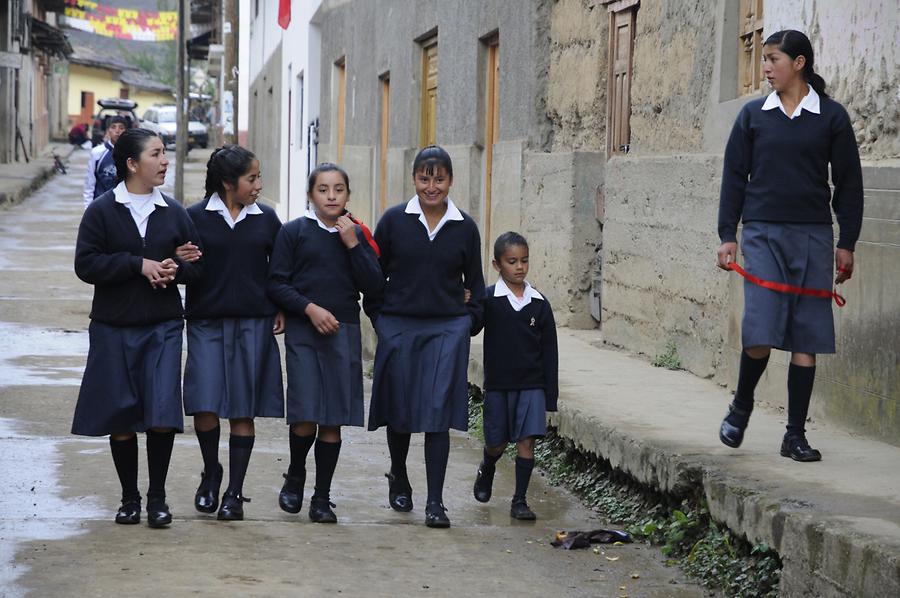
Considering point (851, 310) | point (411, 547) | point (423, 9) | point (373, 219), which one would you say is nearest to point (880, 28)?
point (851, 310)

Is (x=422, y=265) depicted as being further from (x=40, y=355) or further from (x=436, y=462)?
(x=40, y=355)

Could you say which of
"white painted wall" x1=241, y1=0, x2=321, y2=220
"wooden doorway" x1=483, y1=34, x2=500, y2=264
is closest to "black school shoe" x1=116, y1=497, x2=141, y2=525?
"wooden doorway" x1=483, y1=34, x2=500, y2=264

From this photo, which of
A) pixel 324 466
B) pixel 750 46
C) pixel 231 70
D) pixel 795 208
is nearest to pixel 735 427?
pixel 795 208

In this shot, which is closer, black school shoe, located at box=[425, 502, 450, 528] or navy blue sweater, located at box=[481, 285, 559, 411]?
black school shoe, located at box=[425, 502, 450, 528]

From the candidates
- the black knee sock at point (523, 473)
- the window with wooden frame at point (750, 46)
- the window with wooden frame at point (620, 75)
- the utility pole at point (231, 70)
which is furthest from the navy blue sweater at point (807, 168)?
the utility pole at point (231, 70)

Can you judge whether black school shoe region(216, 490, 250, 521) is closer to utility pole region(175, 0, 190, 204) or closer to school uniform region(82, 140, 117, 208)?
school uniform region(82, 140, 117, 208)

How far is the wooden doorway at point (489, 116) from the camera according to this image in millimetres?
12812

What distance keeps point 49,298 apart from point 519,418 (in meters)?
9.33

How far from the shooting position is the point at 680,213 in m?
8.41

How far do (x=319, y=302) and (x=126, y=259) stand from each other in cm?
80

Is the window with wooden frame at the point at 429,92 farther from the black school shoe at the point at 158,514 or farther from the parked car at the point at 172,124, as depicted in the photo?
the parked car at the point at 172,124

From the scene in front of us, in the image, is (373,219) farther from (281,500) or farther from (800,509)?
(800,509)

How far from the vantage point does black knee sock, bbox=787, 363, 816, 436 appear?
5.77 metres

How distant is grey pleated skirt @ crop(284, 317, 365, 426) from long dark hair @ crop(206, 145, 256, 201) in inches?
25.3
